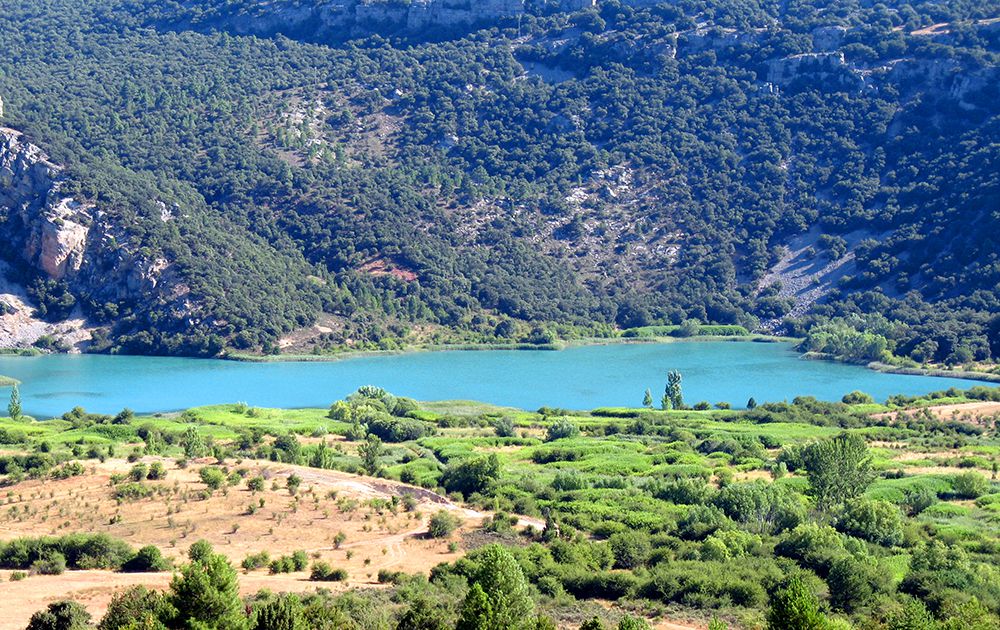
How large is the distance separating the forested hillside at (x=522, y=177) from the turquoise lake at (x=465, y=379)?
7871mm

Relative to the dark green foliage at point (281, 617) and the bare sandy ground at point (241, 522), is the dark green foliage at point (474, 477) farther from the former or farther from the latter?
the dark green foliage at point (281, 617)

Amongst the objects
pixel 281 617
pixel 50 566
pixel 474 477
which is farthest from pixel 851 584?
pixel 50 566

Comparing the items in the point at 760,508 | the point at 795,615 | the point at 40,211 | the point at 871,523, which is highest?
the point at 40,211

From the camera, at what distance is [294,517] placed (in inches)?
1598

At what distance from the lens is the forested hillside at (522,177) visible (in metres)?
122

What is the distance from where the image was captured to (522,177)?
151 m

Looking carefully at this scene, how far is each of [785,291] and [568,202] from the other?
89.1ft

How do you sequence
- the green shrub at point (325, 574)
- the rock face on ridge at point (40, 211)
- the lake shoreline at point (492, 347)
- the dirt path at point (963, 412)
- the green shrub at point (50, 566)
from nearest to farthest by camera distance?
1. the green shrub at point (50, 566)
2. the green shrub at point (325, 574)
3. the dirt path at point (963, 412)
4. the lake shoreline at point (492, 347)
5. the rock face on ridge at point (40, 211)

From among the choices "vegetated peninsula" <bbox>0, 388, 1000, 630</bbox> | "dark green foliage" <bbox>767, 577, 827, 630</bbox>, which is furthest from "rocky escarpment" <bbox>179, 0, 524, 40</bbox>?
"dark green foliage" <bbox>767, 577, 827, 630</bbox>

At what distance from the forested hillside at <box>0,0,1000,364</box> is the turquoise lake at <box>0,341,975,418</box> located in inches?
310

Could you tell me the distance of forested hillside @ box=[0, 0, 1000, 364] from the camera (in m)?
122

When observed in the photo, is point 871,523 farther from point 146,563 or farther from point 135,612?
point 135,612

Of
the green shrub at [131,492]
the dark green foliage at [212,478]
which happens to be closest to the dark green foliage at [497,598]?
A: the dark green foliage at [212,478]

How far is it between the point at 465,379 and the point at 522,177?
56.7 m
